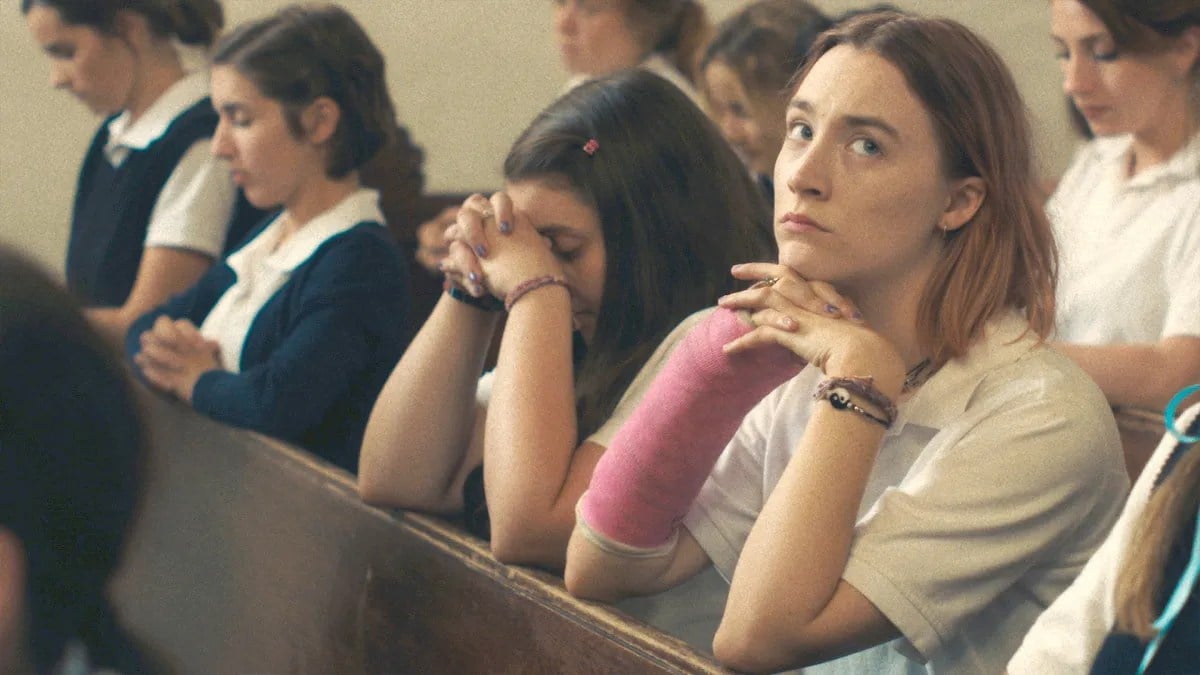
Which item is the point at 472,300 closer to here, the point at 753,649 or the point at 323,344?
the point at 323,344

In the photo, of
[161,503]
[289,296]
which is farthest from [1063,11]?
[161,503]

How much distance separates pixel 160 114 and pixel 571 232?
179 cm

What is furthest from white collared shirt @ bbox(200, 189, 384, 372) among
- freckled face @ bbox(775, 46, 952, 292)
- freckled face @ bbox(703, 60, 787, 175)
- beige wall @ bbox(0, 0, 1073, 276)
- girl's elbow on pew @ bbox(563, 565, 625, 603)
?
beige wall @ bbox(0, 0, 1073, 276)

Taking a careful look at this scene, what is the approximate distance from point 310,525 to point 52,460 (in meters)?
1.12

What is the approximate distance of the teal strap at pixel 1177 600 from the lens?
1.04m

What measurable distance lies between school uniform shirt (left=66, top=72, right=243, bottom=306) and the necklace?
207 cm

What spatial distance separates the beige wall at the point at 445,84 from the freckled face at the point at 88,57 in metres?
1.13

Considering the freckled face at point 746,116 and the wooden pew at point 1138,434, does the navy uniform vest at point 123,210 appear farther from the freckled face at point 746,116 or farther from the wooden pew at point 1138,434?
the wooden pew at point 1138,434

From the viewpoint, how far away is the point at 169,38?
3469 mm

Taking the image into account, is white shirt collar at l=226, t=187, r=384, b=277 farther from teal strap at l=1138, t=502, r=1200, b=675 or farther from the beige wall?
the beige wall

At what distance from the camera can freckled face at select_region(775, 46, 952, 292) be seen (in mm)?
1405

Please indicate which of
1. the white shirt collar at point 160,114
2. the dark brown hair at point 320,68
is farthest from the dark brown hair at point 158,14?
the dark brown hair at point 320,68

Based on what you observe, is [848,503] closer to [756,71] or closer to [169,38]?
[756,71]

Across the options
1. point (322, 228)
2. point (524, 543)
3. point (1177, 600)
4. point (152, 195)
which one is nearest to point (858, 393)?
point (1177, 600)
